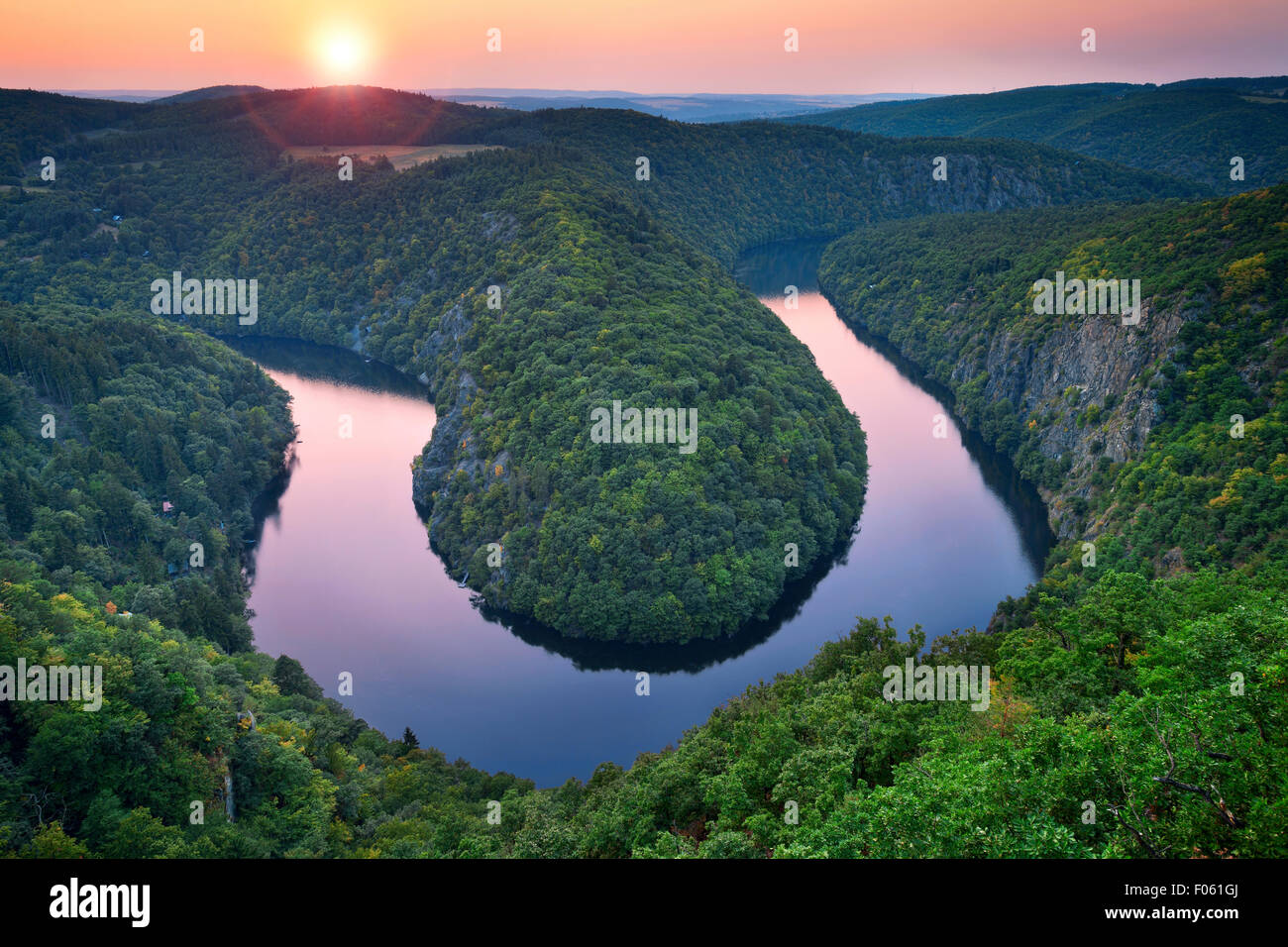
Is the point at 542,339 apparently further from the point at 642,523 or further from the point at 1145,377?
the point at 1145,377

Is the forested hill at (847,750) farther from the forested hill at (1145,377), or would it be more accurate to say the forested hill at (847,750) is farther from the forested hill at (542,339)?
the forested hill at (542,339)

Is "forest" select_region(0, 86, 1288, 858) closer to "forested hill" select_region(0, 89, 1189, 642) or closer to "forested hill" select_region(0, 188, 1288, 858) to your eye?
"forested hill" select_region(0, 188, 1288, 858)

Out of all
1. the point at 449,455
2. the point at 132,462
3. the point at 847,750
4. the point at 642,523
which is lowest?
the point at 847,750

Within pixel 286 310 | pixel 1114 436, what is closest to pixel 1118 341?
pixel 1114 436

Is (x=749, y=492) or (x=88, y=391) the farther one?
(x=88, y=391)

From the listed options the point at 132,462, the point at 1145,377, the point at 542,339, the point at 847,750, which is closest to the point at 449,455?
the point at 542,339

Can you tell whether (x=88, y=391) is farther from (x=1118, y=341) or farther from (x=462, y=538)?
(x=1118, y=341)

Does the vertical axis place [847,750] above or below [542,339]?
below

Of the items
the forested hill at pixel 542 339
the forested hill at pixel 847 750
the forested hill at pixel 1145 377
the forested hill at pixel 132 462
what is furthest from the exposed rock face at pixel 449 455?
the forested hill at pixel 1145 377
